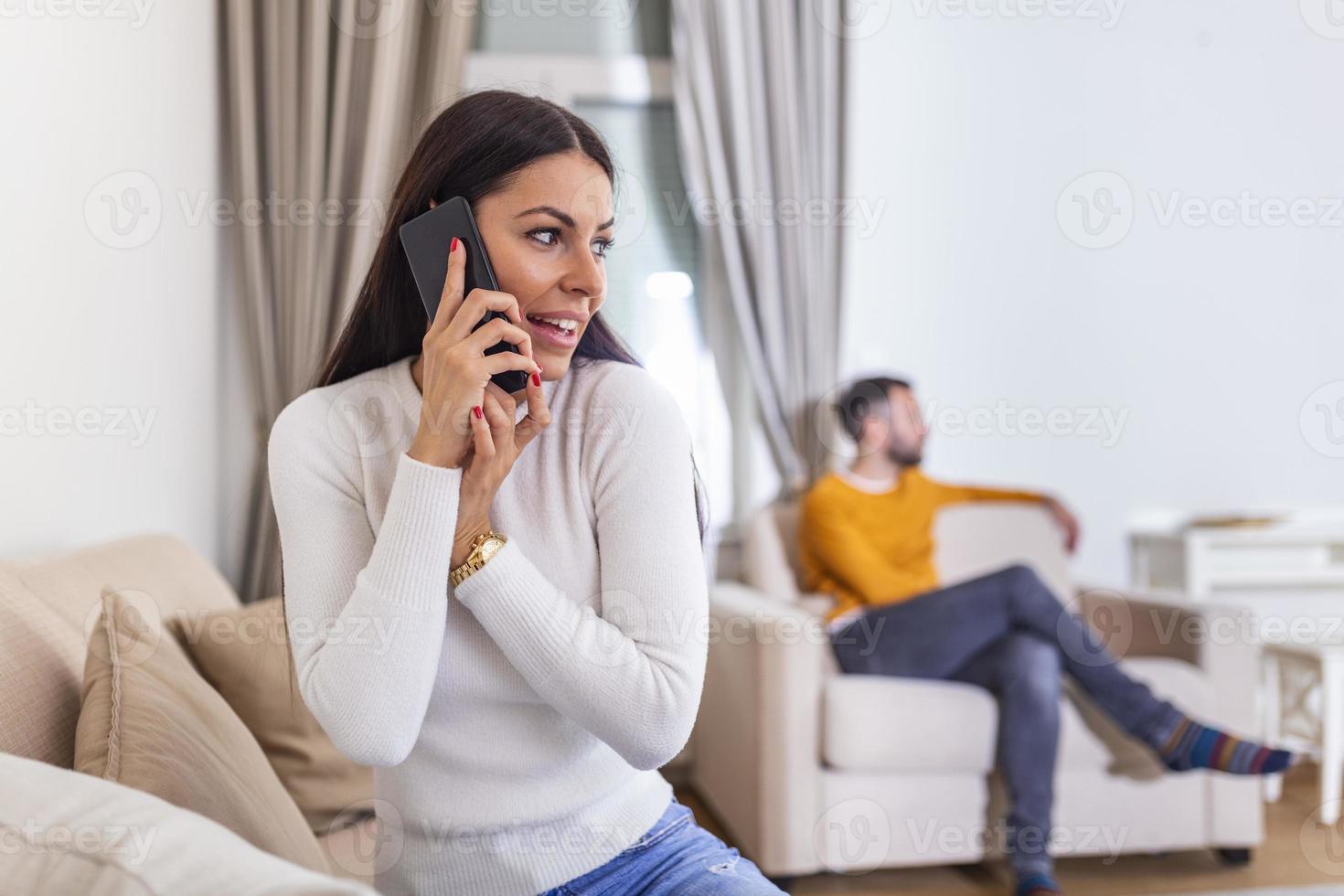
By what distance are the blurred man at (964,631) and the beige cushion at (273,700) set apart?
51.4 inches

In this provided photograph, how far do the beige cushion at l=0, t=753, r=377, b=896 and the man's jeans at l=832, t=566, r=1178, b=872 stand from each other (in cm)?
208

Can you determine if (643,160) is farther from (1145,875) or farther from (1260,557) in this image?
(1145,875)

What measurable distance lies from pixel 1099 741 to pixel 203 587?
75.7 inches

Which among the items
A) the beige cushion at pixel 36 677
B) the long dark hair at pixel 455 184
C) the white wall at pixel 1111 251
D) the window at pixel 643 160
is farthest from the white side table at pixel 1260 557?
the beige cushion at pixel 36 677

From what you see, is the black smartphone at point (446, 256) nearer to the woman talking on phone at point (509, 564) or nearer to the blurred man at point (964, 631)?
the woman talking on phone at point (509, 564)

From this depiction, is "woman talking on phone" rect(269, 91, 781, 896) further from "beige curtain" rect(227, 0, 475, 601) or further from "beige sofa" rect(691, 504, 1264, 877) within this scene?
"beige curtain" rect(227, 0, 475, 601)

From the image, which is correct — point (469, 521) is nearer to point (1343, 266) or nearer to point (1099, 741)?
point (1099, 741)

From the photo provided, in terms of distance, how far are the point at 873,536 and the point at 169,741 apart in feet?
7.13

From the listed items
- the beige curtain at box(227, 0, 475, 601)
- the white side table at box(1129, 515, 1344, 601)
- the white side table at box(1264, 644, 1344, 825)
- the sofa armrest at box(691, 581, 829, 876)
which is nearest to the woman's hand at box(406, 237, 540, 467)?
the sofa armrest at box(691, 581, 829, 876)

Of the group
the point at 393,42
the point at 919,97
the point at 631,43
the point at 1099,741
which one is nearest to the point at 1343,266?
the point at 919,97

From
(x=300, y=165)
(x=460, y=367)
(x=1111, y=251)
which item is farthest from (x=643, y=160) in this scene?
(x=460, y=367)

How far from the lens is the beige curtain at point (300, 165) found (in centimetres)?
297

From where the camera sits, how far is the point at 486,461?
3.21 ft

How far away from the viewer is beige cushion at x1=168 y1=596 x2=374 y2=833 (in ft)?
4.89
